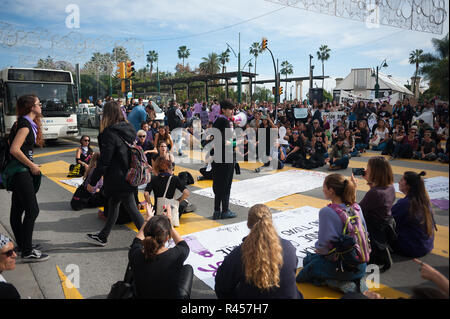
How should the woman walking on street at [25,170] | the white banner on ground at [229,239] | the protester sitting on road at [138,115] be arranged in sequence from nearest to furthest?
the woman walking on street at [25,170]
the white banner on ground at [229,239]
the protester sitting on road at [138,115]

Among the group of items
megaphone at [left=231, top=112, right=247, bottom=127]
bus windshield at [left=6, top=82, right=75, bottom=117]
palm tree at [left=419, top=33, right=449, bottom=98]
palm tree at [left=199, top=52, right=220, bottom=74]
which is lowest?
megaphone at [left=231, top=112, right=247, bottom=127]

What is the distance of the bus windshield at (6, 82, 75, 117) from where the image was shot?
12.4m

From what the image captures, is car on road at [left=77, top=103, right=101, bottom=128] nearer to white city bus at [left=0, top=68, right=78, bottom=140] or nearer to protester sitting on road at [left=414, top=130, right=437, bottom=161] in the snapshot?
white city bus at [left=0, top=68, right=78, bottom=140]

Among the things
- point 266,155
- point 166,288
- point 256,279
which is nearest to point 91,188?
point 166,288

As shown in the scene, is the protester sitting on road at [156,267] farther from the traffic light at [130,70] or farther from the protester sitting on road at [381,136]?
the traffic light at [130,70]

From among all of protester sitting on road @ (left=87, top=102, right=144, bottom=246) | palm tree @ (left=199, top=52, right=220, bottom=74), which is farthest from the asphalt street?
palm tree @ (left=199, top=52, right=220, bottom=74)

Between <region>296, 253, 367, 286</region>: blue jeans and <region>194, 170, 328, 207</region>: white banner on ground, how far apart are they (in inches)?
111

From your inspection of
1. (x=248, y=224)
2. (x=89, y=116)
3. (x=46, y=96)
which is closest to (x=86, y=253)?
(x=248, y=224)

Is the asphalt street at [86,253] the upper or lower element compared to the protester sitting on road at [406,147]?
lower

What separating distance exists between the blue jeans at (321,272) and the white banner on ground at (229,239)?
38cm

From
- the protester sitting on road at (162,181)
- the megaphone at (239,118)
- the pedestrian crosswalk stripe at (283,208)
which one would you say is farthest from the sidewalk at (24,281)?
the megaphone at (239,118)

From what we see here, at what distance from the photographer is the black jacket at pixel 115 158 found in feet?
13.5

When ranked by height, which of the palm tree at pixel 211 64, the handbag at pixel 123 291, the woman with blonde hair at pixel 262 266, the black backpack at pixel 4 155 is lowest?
Result: the handbag at pixel 123 291
